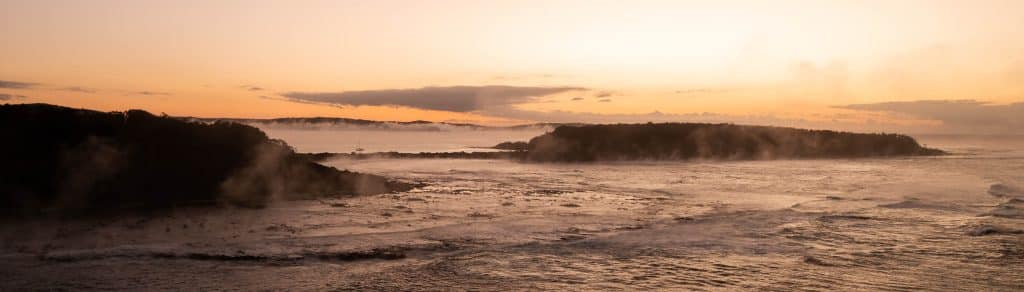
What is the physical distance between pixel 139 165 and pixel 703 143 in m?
43.2

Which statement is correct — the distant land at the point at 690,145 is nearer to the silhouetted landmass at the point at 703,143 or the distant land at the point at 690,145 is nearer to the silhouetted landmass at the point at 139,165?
the silhouetted landmass at the point at 703,143

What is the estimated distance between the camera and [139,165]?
63.8 ft

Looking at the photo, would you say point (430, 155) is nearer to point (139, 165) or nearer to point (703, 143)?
point (703, 143)

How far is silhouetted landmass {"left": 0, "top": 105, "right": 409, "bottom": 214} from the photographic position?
17.9m

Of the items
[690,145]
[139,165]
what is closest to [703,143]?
[690,145]

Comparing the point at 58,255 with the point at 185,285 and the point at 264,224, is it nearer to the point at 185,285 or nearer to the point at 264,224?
the point at 185,285

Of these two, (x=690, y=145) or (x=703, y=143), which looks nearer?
(x=690, y=145)

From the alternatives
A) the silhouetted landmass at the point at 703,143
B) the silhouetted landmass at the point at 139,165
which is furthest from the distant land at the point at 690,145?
the silhouetted landmass at the point at 139,165

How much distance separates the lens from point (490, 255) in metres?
11.1

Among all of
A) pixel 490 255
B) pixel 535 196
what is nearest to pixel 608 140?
pixel 535 196

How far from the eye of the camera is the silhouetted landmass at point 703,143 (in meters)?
51.9

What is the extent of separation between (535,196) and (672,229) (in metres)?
7.29

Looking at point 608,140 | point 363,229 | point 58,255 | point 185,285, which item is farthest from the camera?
point 608,140

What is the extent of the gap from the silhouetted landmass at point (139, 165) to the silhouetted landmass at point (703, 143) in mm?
28361
